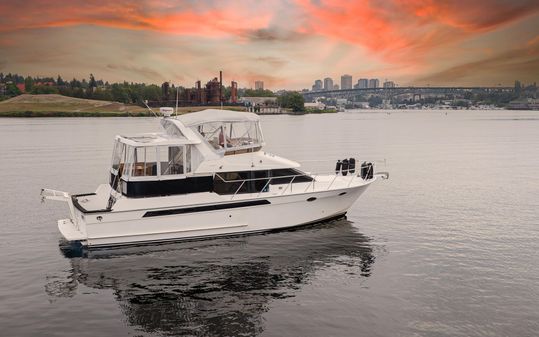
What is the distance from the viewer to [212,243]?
75.3 ft

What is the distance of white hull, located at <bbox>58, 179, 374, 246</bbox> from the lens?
2156 cm

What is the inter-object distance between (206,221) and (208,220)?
0.33ft

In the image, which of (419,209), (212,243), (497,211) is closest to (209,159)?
(212,243)

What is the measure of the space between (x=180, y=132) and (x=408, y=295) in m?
12.7

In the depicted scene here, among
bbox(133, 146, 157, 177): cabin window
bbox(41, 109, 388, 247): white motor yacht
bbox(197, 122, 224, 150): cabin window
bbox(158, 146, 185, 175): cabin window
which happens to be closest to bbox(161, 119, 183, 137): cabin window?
bbox(41, 109, 388, 247): white motor yacht

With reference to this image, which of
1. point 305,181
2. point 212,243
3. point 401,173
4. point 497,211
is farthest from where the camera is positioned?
point 401,173

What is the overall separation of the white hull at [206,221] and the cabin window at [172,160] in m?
1.66

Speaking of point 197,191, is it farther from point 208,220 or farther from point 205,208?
point 208,220

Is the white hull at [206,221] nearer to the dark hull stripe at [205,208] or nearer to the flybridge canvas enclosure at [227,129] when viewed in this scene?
the dark hull stripe at [205,208]

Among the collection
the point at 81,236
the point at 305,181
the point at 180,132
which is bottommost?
the point at 81,236

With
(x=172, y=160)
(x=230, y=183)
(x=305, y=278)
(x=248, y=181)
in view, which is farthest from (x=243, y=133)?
(x=305, y=278)

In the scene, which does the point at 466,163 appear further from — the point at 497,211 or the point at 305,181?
the point at 305,181

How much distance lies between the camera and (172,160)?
76.5 feet

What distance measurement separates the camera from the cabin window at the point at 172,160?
75.4ft
